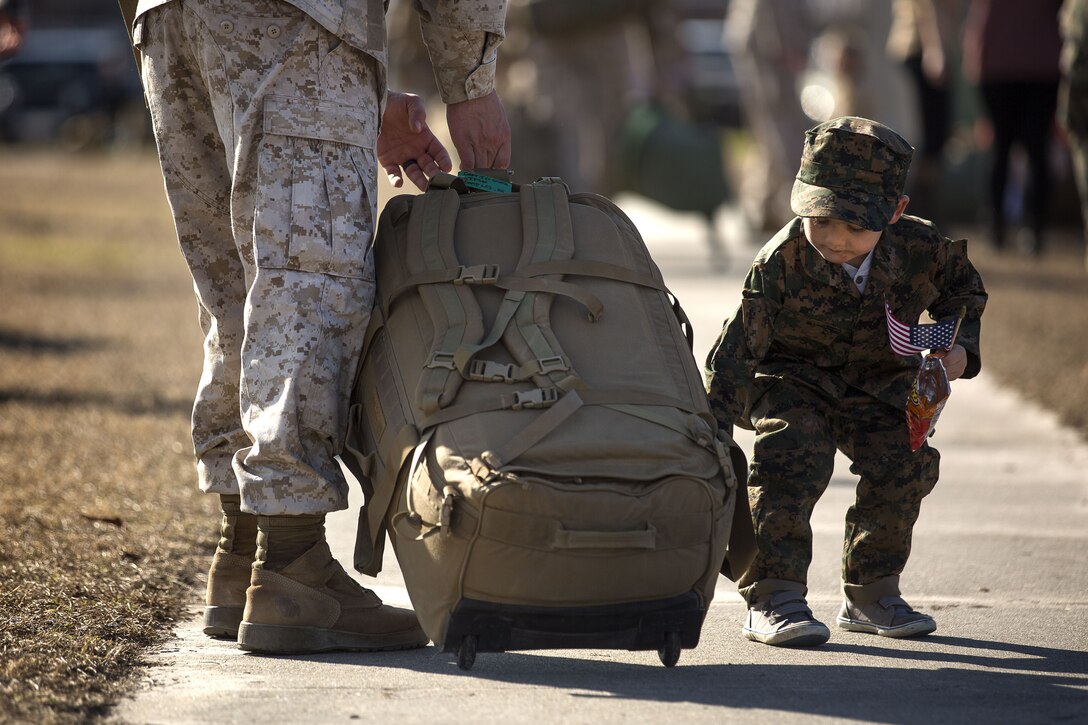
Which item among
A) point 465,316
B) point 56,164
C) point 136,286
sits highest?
point 465,316

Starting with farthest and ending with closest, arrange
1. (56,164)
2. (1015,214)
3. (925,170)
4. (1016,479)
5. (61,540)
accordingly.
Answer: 1. (56,164)
2. (1015,214)
3. (925,170)
4. (1016,479)
5. (61,540)

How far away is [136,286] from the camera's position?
10188 millimetres

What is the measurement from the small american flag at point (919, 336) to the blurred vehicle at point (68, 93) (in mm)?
24846

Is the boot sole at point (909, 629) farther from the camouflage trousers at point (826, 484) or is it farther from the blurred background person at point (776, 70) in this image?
the blurred background person at point (776, 70)

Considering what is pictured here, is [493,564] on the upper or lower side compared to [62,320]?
upper

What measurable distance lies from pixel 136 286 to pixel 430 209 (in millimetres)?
7309

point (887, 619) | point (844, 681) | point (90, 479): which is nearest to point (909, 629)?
point (887, 619)

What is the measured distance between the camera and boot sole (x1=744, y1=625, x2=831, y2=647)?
3.30m

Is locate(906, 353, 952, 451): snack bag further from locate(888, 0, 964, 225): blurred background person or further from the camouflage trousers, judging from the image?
locate(888, 0, 964, 225): blurred background person

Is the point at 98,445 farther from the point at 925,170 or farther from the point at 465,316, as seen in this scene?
the point at 925,170

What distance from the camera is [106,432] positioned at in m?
5.47

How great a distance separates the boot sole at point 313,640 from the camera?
3.17m

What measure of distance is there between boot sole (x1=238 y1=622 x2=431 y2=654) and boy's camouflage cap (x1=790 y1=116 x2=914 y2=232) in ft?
4.11

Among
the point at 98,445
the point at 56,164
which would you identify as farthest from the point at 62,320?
the point at 56,164
